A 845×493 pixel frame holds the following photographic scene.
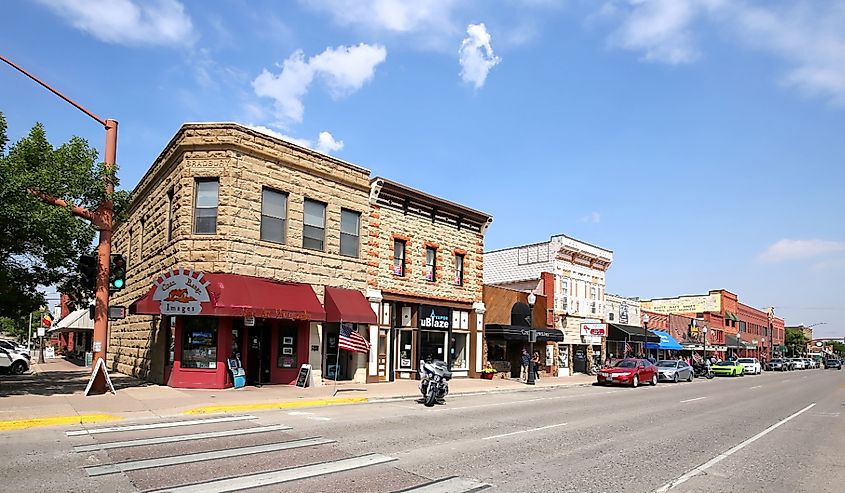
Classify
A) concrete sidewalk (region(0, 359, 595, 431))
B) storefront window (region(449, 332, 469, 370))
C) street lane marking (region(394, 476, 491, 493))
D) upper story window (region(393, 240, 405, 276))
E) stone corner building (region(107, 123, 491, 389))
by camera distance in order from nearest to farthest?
street lane marking (region(394, 476, 491, 493))
concrete sidewalk (region(0, 359, 595, 431))
stone corner building (region(107, 123, 491, 389))
upper story window (region(393, 240, 405, 276))
storefront window (region(449, 332, 469, 370))

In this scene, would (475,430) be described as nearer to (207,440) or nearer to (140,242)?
(207,440)

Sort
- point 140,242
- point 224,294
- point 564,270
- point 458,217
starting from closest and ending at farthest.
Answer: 1. point 224,294
2. point 140,242
3. point 458,217
4. point 564,270

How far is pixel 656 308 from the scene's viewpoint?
81688 millimetres

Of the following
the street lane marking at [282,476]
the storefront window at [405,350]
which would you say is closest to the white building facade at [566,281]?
the storefront window at [405,350]

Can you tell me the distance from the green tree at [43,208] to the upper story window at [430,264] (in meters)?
13.4

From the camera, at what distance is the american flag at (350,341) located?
22.0 m

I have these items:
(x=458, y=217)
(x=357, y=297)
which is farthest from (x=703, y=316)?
(x=357, y=297)

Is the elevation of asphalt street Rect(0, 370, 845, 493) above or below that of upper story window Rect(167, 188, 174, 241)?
below

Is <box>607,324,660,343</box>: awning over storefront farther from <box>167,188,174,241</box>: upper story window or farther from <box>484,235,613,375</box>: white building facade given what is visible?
<box>167,188,174,241</box>: upper story window

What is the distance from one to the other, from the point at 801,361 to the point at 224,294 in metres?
82.0

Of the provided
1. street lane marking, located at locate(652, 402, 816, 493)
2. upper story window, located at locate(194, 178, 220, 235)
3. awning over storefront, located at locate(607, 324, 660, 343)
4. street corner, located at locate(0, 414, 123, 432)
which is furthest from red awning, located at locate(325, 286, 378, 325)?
awning over storefront, located at locate(607, 324, 660, 343)

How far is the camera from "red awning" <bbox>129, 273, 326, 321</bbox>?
1869 cm

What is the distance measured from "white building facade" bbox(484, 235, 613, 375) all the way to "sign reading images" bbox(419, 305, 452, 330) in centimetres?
1026

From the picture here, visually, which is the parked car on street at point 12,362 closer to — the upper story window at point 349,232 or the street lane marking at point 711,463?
the upper story window at point 349,232
